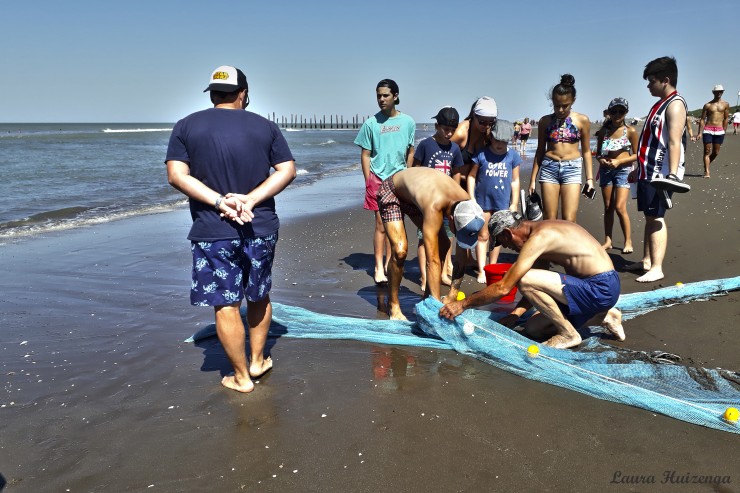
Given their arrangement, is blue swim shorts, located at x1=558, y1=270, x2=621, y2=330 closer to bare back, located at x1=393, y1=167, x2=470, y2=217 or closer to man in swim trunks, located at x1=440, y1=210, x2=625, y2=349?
man in swim trunks, located at x1=440, y1=210, x2=625, y2=349

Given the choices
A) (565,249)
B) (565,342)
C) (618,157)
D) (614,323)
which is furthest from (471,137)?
(565,342)

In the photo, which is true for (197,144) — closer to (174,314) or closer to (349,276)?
(174,314)

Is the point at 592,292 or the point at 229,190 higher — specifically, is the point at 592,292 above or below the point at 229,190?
below

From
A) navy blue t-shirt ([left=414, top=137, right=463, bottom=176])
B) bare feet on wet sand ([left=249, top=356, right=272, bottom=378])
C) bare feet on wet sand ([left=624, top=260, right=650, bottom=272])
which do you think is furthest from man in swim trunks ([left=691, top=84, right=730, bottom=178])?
bare feet on wet sand ([left=249, top=356, right=272, bottom=378])

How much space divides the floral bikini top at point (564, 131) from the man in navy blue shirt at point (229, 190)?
3.76m

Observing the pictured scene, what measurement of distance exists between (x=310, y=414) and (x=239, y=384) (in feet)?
1.87

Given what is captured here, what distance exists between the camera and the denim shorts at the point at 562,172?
6.29 m

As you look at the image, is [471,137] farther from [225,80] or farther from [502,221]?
[225,80]

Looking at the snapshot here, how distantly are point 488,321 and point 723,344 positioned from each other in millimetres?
1762

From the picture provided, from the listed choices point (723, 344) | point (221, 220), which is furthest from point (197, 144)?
point (723, 344)

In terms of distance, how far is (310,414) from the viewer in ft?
11.1

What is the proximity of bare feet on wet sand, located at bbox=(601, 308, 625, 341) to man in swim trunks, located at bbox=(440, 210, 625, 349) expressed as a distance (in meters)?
0.14

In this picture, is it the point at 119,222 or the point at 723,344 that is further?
the point at 119,222

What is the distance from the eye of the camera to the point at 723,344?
166 inches
